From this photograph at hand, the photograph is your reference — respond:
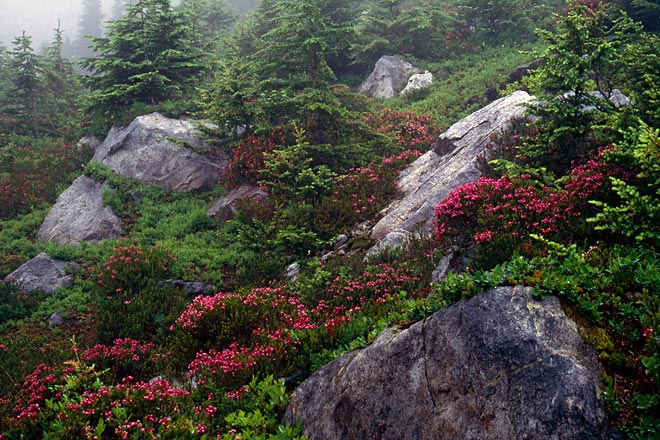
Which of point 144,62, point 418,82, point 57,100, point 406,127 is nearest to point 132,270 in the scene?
point 406,127

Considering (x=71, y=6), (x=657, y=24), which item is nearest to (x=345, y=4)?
(x=657, y=24)

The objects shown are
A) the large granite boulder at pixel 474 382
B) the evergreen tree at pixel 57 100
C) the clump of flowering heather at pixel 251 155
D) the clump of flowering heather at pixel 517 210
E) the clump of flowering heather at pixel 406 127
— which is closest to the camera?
the large granite boulder at pixel 474 382

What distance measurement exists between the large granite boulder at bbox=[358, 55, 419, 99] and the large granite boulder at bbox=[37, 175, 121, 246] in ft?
47.7

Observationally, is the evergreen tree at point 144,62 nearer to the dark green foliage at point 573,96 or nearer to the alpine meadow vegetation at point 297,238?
the alpine meadow vegetation at point 297,238

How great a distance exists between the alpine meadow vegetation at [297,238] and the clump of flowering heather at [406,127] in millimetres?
103

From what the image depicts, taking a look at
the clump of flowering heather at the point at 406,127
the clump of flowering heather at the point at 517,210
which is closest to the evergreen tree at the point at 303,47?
the clump of flowering heather at the point at 406,127

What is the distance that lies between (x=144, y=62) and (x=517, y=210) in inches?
648

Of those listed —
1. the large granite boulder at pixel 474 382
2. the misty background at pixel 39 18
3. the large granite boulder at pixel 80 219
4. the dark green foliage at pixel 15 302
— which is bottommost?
the large granite boulder at pixel 80 219

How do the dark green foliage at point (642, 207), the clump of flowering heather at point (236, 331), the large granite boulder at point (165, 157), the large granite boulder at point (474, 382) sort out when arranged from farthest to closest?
the large granite boulder at point (165, 157) < the clump of flowering heather at point (236, 331) < the dark green foliage at point (642, 207) < the large granite boulder at point (474, 382)

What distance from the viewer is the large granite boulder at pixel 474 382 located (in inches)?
149

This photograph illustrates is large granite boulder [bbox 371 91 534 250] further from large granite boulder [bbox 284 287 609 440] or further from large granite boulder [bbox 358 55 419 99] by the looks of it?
large granite boulder [bbox 358 55 419 99]

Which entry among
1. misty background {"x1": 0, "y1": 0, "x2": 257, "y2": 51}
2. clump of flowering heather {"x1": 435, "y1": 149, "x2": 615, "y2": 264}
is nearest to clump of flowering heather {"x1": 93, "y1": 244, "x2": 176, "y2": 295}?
clump of flowering heather {"x1": 435, "y1": 149, "x2": 615, "y2": 264}

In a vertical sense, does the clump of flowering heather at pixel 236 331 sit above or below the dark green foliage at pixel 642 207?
below

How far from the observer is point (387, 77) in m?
23.8
